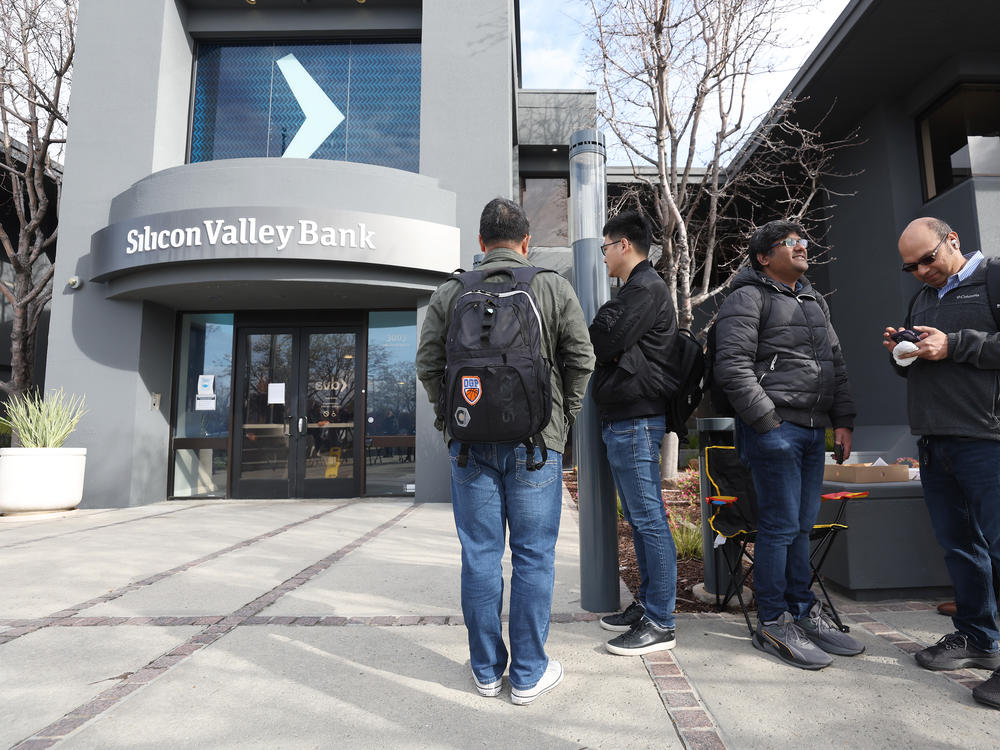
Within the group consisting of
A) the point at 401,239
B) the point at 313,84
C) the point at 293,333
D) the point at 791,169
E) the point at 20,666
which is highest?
the point at 313,84

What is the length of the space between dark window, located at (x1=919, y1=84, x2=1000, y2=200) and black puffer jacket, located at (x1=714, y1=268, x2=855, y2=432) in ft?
28.0

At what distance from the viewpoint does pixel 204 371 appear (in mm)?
9617

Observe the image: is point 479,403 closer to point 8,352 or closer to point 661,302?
point 661,302

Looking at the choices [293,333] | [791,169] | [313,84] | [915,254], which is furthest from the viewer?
[791,169]

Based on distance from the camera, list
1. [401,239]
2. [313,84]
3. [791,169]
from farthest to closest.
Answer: [791,169] → [313,84] → [401,239]

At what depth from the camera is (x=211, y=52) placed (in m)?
10.3

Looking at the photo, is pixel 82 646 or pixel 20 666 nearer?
pixel 20 666

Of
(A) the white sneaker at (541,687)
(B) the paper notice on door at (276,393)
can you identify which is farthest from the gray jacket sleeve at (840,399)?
(B) the paper notice on door at (276,393)

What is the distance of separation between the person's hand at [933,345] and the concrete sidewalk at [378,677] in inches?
52.1

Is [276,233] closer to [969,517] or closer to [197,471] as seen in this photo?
[197,471]

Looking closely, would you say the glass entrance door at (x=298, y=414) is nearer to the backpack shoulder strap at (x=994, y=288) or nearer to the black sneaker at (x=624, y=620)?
the black sneaker at (x=624, y=620)

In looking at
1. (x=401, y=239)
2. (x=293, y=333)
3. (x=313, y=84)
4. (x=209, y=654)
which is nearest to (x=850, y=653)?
(x=209, y=654)

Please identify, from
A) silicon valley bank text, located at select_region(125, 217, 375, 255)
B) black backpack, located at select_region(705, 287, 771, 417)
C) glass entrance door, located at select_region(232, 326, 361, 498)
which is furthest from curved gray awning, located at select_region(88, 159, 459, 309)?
black backpack, located at select_region(705, 287, 771, 417)

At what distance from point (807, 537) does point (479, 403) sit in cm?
179
